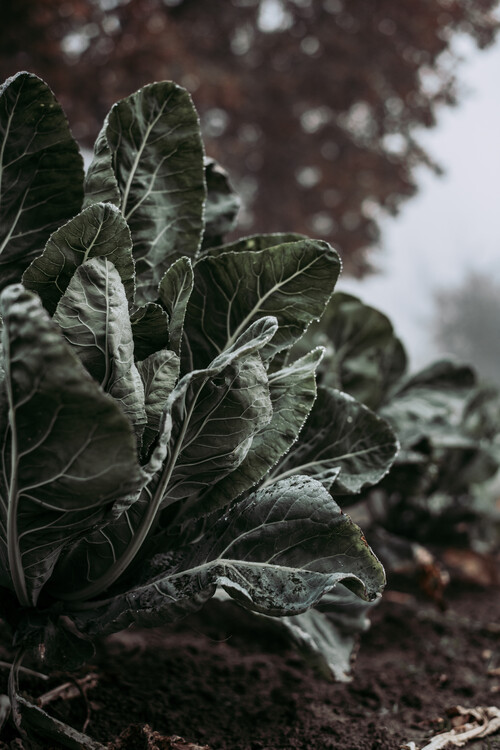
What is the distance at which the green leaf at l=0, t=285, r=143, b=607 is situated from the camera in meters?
0.46

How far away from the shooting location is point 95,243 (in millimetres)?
618

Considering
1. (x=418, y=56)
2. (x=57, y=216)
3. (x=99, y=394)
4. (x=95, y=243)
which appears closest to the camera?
(x=99, y=394)

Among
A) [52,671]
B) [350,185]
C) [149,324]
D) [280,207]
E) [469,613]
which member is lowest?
[52,671]

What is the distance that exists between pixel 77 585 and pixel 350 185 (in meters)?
6.38

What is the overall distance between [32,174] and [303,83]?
6260 mm

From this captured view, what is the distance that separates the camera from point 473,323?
25.4ft

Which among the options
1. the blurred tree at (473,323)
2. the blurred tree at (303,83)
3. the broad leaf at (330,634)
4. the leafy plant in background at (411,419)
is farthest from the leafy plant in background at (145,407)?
the blurred tree at (473,323)

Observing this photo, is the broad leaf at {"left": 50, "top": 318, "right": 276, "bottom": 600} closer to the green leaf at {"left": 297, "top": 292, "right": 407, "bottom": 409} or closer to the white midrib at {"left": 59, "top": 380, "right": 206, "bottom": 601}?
A: the white midrib at {"left": 59, "top": 380, "right": 206, "bottom": 601}

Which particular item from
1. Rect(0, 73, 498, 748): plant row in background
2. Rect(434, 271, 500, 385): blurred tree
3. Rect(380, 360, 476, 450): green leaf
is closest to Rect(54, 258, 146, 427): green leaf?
Rect(0, 73, 498, 748): plant row in background

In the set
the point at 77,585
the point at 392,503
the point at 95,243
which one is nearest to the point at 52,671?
the point at 77,585

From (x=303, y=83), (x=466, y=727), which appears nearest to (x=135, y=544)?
(x=466, y=727)

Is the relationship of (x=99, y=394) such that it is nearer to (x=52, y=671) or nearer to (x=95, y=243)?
(x=95, y=243)

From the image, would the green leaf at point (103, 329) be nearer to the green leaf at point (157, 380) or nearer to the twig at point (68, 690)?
the green leaf at point (157, 380)

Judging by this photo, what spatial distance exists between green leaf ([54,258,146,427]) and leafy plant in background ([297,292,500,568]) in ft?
1.60
